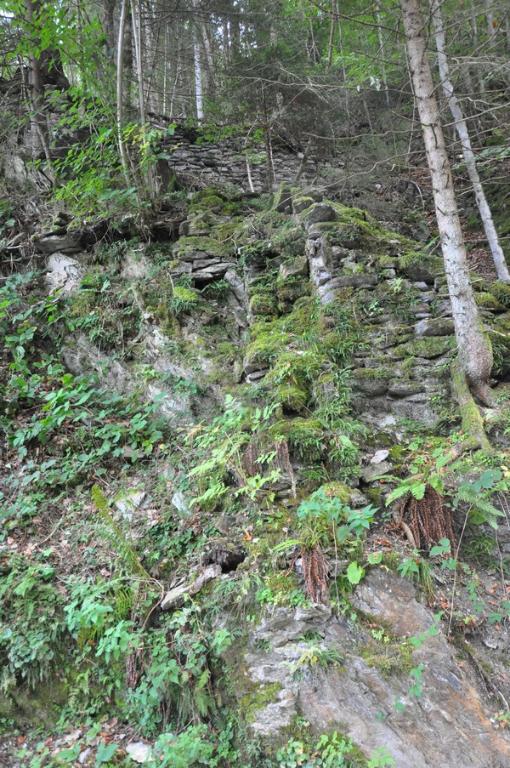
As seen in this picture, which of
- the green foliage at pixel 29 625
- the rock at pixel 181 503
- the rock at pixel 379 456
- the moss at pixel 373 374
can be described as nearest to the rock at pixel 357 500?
the rock at pixel 379 456

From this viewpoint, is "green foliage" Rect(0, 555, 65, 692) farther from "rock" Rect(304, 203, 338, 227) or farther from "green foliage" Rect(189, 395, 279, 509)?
"rock" Rect(304, 203, 338, 227)

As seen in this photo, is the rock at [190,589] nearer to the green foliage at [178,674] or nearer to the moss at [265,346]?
the green foliage at [178,674]

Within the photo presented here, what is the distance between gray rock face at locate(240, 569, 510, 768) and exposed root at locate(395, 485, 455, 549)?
0.42m

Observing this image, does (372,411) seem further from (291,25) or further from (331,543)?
(291,25)

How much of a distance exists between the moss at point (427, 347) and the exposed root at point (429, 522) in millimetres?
2050

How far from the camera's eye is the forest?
3193mm

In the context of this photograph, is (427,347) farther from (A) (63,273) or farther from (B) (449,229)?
(A) (63,273)

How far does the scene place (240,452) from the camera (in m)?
4.58

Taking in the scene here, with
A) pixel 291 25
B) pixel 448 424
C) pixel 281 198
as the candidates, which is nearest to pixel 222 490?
pixel 448 424

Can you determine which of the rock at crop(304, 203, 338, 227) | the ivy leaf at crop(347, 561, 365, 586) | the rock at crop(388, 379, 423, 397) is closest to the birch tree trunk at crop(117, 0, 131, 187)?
the rock at crop(304, 203, 338, 227)

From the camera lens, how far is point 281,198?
8531 millimetres

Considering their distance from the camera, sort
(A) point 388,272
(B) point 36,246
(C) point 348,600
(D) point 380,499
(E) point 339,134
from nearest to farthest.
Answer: (C) point 348,600, (D) point 380,499, (A) point 388,272, (B) point 36,246, (E) point 339,134

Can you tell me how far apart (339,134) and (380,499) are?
990 centimetres

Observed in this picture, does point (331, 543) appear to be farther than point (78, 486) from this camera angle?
No
